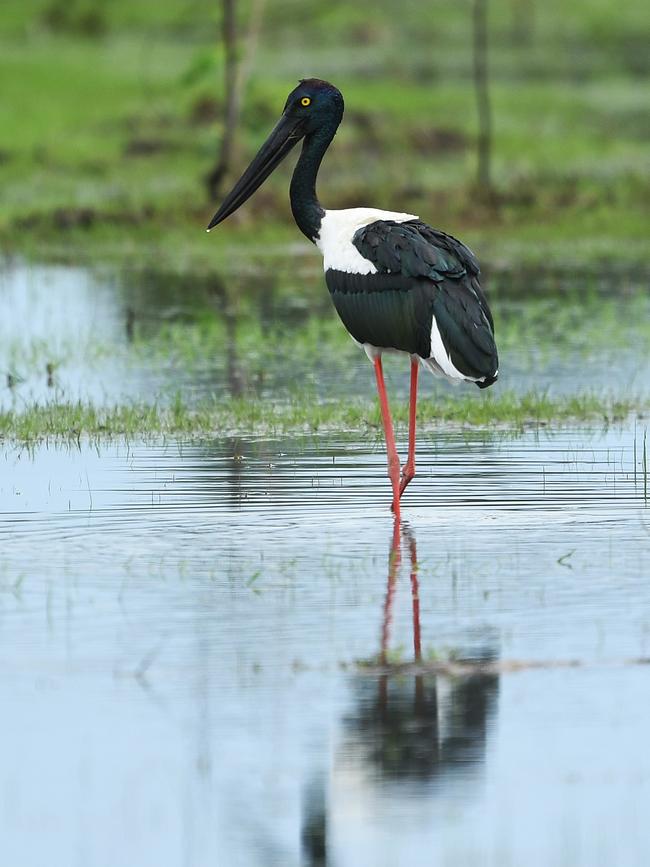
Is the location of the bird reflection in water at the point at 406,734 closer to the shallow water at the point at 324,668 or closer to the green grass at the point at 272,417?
the shallow water at the point at 324,668

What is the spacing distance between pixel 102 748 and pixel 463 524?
3.15 metres

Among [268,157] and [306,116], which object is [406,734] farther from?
[268,157]

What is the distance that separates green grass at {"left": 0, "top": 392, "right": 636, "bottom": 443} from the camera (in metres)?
11.3

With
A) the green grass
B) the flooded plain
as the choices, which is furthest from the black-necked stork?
the green grass

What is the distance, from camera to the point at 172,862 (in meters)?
4.80

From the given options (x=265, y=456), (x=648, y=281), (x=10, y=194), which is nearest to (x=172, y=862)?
(x=265, y=456)

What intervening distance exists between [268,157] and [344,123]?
92.7ft

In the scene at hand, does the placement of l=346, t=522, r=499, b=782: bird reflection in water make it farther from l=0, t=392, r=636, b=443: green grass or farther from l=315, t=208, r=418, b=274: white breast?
l=0, t=392, r=636, b=443: green grass

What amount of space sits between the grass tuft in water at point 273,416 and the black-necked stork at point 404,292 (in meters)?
1.77

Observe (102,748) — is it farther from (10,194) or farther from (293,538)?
(10,194)

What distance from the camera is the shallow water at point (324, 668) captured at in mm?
5004

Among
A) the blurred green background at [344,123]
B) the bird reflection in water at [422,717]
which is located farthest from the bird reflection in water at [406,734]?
the blurred green background at [344,123]

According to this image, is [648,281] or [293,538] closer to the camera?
[293,538]

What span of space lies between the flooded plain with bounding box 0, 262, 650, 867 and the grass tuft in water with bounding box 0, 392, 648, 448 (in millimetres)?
639
